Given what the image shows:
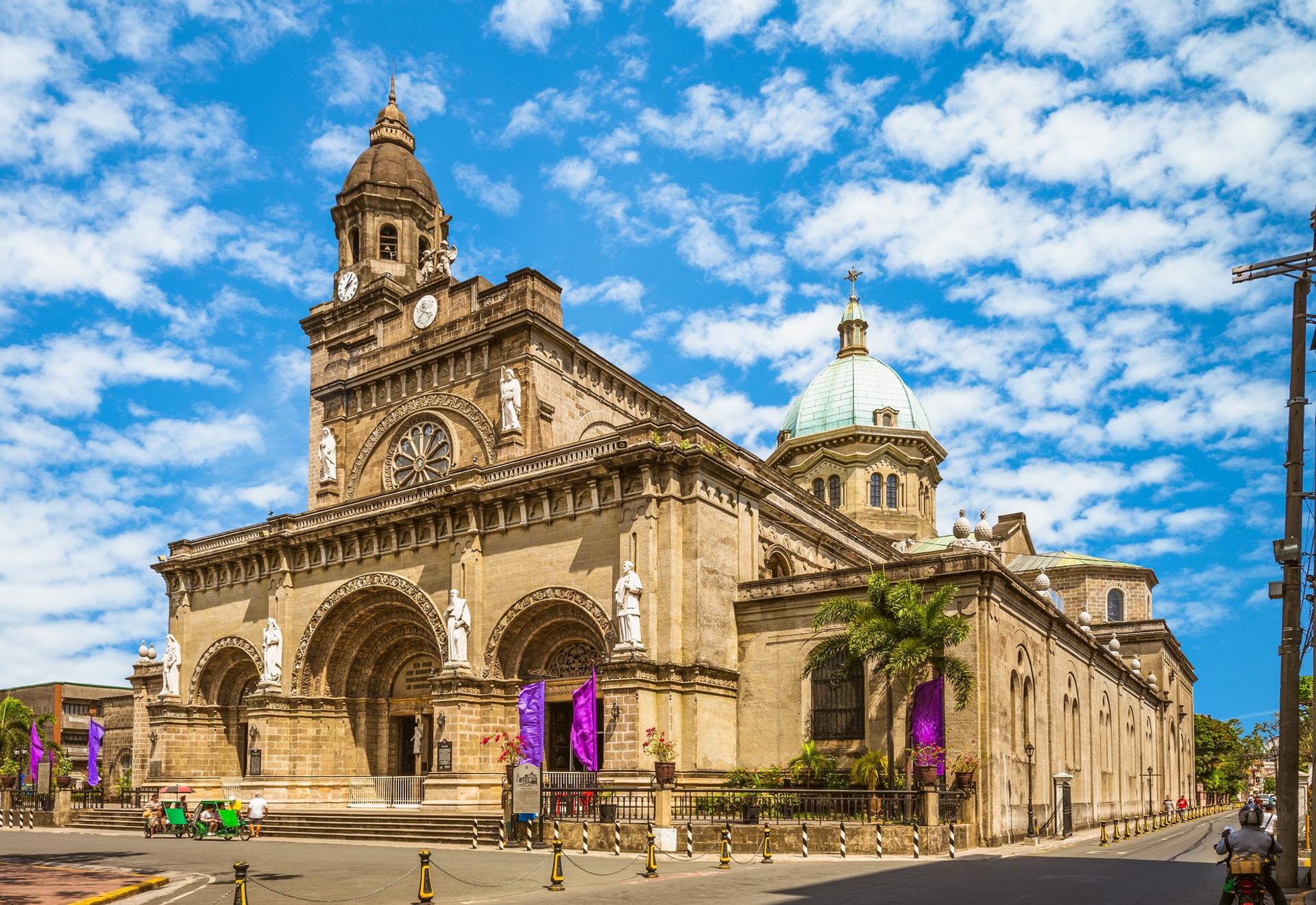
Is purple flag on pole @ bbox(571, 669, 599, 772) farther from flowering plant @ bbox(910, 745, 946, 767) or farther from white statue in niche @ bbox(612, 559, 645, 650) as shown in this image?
flowering plant @ bbox(910, 745, 946, 767)

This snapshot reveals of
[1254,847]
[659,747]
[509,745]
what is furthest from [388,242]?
[1254,847]

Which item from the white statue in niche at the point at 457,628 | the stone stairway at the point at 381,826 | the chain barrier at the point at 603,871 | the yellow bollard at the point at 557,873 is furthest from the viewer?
the white statue in niche at the point at 457,628

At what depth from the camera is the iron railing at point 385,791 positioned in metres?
39.8

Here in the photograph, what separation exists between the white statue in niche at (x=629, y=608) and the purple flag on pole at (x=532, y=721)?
9.95 ft

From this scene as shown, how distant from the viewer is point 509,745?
3619 centimetres

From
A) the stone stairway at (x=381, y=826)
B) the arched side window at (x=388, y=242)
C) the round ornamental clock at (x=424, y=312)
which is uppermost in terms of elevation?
the arched side window at (x=388, y=242)

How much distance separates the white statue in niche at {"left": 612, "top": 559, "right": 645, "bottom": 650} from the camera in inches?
1353

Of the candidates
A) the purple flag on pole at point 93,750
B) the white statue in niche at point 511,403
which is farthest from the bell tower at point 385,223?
the purple flag on pole at point 93,750

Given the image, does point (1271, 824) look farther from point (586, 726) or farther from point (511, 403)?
point (511, 403)

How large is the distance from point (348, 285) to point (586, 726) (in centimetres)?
2559

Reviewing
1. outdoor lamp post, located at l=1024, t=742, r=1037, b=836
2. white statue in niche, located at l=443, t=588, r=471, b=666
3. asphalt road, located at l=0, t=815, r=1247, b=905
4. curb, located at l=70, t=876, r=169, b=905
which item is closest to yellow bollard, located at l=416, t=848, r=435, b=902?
asphalt road, located at l=0, t=815, r=1247, b=905

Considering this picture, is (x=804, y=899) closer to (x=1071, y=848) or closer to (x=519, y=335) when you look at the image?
(x=1071, y=848)

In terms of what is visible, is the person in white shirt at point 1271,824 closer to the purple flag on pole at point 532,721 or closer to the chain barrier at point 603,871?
the chain barrier at point 603,871

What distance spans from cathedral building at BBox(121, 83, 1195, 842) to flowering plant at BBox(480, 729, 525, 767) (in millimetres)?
393
